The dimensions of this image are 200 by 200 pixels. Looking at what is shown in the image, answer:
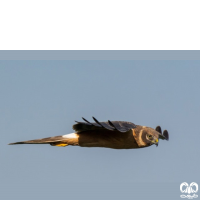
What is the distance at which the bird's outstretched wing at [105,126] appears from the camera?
14.3 meters

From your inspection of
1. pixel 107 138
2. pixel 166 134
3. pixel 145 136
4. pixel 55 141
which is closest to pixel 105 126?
pixel 107 138

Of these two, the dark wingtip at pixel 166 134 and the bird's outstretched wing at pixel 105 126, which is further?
the dark wingtip at pixel 166 134

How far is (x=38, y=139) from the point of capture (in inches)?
603

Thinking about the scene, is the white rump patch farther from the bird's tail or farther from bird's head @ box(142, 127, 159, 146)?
bird's head @ box(142, 127, 159, 146)

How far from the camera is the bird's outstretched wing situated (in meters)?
14.3

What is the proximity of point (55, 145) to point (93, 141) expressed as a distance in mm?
1105

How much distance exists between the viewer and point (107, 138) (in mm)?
15133

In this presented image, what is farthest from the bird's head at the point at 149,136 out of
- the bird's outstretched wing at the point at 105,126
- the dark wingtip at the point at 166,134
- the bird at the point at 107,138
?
the dark wingtip at the point at 166,134

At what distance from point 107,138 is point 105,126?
944 mm

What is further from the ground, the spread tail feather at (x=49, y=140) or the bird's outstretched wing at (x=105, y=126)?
the bird's outstretched wing at (x=105, y=126)

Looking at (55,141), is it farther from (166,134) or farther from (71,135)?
(166,134)

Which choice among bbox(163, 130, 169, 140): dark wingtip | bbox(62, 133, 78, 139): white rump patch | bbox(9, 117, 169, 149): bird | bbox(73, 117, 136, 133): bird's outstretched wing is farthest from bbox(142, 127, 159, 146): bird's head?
bbox(62, 133, 78, 139): white rump patch

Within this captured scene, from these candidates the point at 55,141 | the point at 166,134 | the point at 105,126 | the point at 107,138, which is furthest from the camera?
the point at 166,134

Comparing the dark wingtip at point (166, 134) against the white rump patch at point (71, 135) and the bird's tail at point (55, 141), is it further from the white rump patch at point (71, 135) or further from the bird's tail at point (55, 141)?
the bird's tail at point (55, 141)
